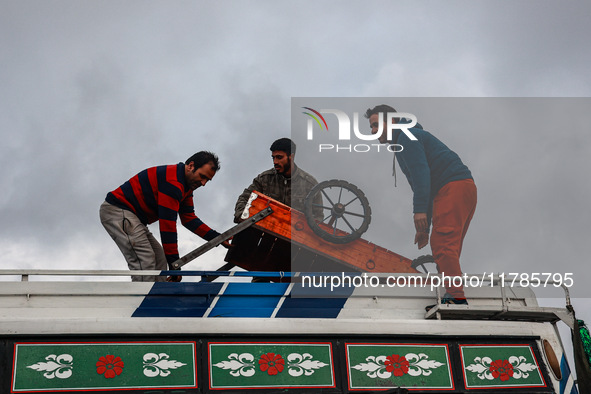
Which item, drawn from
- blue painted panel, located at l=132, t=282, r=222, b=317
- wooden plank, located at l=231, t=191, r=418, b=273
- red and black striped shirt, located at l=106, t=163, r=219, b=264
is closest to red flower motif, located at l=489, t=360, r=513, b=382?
wooden plank, located at l=231, t=191, r=418, b=273

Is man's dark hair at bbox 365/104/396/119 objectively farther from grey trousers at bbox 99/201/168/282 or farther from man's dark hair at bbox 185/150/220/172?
grey trousers at bbox 99/201/168/282

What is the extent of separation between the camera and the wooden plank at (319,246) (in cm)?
801

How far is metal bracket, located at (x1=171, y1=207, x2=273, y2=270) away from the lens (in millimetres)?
7434

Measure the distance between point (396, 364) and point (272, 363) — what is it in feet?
3.52

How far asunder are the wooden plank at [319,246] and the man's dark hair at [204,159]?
1.79 feet

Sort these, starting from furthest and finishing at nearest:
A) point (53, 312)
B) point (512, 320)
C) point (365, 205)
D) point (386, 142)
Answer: point (386, 142)
point (365, 205)
point (512, 320)
point (53, 312)

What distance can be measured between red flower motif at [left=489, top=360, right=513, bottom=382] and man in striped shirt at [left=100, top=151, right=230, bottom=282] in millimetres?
3256

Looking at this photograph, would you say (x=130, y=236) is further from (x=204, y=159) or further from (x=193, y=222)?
(x=204, y=159)

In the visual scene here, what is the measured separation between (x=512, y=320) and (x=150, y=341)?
3.40 m

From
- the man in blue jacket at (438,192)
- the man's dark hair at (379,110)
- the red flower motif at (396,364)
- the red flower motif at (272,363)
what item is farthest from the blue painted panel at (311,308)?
the man's dark hair at (379,110)

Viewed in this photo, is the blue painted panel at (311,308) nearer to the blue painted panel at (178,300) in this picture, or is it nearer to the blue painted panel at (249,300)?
the blue painted panel at (249,300)

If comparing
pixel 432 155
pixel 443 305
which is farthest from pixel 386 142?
pixel 443 305

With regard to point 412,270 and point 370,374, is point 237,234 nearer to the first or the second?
point 412,270

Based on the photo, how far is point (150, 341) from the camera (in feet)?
19.4
